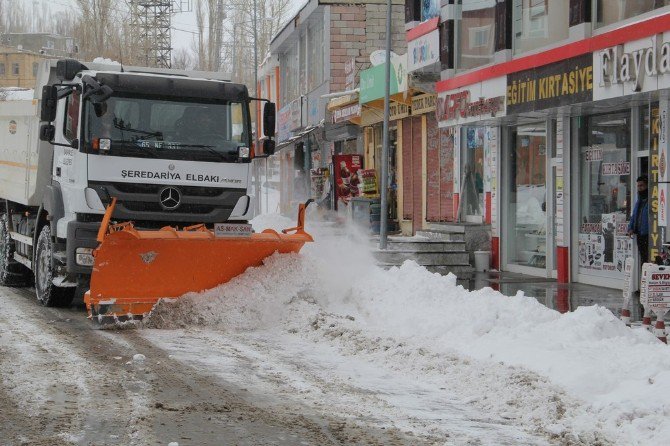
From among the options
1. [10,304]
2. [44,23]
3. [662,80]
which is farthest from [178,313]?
[44,23]

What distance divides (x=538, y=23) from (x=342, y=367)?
1066 cm

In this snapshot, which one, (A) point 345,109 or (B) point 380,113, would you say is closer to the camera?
(B) point 380,113

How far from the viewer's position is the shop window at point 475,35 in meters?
19.9

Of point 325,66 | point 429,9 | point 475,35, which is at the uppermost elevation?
point 429,9

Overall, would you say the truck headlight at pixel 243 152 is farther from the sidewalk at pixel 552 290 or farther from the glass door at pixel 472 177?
the glass door at pixel 472 177

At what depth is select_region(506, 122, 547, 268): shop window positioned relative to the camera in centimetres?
1948

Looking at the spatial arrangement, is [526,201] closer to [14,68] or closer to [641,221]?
[641,221]

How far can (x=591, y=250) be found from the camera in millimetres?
17484

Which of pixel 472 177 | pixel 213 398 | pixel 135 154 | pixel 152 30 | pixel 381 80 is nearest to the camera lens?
pixel 213 398

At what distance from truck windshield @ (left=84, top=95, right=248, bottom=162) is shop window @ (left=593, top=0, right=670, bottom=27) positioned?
5.72m

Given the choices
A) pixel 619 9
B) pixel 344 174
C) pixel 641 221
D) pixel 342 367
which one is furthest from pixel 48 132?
pixel 344 174

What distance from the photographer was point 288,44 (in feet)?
144

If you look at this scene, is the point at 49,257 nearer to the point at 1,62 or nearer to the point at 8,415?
the point at 8,415

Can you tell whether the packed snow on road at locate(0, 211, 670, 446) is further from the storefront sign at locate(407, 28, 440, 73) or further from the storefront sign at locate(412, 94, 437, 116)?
the storefront sign at locate(412, 94, 437, 116)
